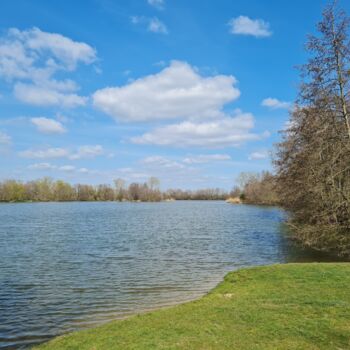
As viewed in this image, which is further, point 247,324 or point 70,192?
point 70,192

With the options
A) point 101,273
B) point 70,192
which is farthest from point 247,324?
point 70,192

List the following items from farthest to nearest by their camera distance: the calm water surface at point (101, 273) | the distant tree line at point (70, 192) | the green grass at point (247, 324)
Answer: the distant tree line at point (70, 192), the calm water surface at point (101, 273), the green grass at point (247, 324)

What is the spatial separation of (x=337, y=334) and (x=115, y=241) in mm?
25131

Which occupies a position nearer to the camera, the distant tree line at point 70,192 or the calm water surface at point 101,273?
the calm water surface at point 101,273

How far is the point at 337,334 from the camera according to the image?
270 inches

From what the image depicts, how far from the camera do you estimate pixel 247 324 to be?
7754mm

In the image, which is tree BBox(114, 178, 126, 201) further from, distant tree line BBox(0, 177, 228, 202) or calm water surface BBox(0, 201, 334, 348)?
calm water surface BBox(0, 201, 334, 348)

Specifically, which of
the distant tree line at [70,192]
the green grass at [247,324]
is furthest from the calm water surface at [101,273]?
the distant tree line at [70,192]

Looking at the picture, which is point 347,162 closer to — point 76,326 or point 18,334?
point 76,326

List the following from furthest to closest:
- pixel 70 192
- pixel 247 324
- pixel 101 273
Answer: pixel 70 192 < pixel 101 273 < pixel 247 324

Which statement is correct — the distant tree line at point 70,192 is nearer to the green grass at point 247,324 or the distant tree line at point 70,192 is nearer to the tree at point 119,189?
the tree at point 119,189

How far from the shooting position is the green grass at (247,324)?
22.4 feet

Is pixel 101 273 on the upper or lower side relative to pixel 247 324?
lower

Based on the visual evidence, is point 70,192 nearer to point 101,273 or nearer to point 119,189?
point 119,189
